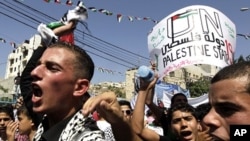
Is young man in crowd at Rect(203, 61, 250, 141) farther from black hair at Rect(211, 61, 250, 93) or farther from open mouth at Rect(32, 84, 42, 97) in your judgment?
open mouth at Rect(32, 84, 42, 97)

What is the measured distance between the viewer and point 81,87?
2201mm

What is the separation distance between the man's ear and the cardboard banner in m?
3.04

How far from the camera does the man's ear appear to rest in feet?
7.14

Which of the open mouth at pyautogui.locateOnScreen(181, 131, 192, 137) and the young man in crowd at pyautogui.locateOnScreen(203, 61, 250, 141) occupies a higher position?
the young man in crowd at pyautogui.locateOnScreen(203, 61, 250, 141)

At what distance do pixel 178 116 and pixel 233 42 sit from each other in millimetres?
2574

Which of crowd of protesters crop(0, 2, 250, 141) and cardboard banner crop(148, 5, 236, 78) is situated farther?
cardboard banner crop(148, 5, 236, 78)

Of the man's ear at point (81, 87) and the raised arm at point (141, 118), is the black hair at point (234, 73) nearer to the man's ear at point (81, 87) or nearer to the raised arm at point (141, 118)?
the man's ear at point (81, 87)

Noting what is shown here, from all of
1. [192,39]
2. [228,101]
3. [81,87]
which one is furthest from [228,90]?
[192,39]

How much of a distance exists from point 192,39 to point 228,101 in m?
3.85

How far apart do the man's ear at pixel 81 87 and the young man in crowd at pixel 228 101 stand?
84 centimetres

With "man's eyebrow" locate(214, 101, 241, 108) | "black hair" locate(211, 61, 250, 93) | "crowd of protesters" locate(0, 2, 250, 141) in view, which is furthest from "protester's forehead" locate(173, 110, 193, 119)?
"man's eyebrow" locate(214, 101, 241, 108)

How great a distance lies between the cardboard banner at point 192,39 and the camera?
5141 millimetres

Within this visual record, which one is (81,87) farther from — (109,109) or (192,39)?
(192,39)

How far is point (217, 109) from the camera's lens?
1459 mm
